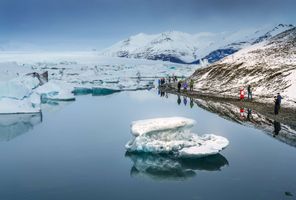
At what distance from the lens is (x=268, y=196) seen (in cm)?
1329

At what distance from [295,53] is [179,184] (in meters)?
47.8

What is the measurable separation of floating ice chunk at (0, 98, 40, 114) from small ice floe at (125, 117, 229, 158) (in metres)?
16.8

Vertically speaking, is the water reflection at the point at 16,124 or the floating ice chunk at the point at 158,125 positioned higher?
the floating ice chunk at the point at 158,125

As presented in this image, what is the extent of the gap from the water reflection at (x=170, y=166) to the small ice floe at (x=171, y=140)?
30 cm

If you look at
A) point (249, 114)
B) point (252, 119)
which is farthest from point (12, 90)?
point (252, 119)

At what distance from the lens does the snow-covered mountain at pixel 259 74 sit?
132 feet

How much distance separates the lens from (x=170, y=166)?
1669cm

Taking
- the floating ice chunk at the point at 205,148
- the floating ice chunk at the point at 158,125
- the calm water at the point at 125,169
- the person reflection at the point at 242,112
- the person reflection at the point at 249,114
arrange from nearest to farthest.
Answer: the calm water at the point at 125,169
the floating ice chunk at the point at 205,148
the floating ice chunk at the point at 158,125
the person reflection at the point at 249,114
the person reflection at the point at 242,112

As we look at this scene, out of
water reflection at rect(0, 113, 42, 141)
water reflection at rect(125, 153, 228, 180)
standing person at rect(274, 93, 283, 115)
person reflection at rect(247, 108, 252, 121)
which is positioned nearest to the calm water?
water reflection at rect(125, 153, 228, 180)

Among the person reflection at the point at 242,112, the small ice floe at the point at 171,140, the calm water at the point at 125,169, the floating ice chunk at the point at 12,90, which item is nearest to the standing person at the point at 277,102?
the person reflection at the point at 242,112

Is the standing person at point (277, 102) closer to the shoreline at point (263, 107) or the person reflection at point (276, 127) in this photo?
the shoreline at point (263, 107)

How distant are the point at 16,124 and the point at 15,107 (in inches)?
176

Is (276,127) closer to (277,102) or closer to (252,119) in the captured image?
(252,119)

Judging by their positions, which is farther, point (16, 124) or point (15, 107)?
point (15, 107)
